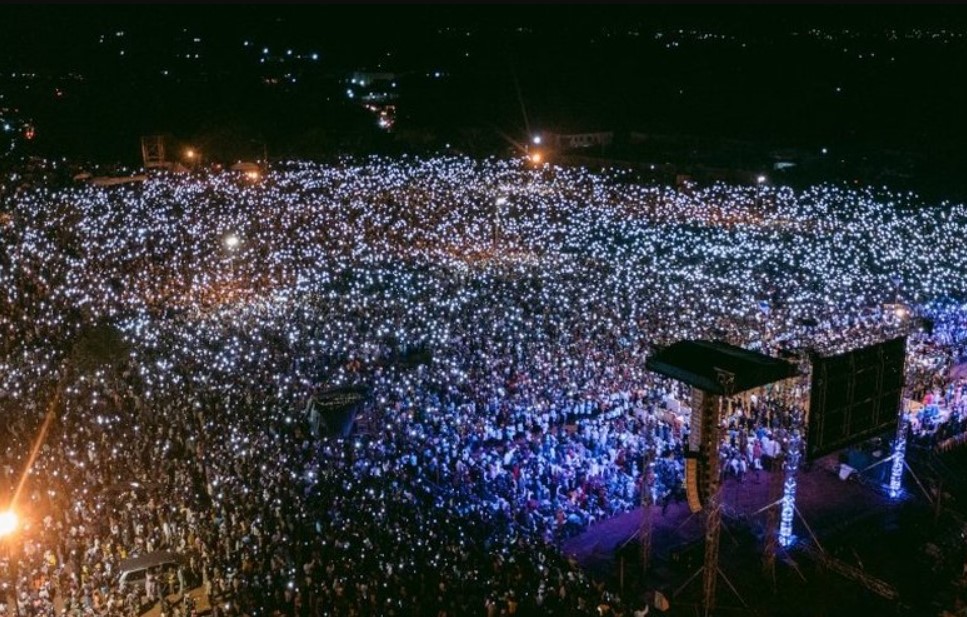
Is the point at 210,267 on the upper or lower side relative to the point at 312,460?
upper

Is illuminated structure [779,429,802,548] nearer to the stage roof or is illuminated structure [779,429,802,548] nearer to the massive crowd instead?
the massive crowd

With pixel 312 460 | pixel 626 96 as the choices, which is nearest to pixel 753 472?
pixel 312 460

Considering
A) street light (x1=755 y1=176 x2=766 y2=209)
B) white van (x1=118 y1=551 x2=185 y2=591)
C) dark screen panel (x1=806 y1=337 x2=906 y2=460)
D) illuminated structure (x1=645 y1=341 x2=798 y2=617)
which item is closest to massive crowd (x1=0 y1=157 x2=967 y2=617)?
white van (x1=118 y1=551 x2=185 y2=591)

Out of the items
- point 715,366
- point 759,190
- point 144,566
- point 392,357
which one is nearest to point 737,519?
point 715,366

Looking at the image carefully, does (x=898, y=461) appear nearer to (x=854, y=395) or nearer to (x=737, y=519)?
(x=854, y=395)

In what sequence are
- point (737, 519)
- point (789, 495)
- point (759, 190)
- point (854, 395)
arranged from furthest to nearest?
point (759, 190), point (737, 519), point (789, 495), point (854, 395)

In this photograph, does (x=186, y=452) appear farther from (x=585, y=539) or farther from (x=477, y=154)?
(x=477, y=154)
